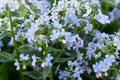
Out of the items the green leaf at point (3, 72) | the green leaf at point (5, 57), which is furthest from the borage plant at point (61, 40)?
the green leaf at point (3, 72)

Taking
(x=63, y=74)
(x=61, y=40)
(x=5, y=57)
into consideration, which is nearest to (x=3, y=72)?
(x=5, y=57)

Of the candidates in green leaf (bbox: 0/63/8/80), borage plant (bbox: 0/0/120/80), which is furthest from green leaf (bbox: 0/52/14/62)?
green leaf (bbox: 0/63/8/80)

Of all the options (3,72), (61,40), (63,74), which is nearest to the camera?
(61,40)

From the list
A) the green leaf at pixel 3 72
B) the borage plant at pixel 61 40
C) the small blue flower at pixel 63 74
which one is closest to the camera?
the borage plant at pixel 61 40

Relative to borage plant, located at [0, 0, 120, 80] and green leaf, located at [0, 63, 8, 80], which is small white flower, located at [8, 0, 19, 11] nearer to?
borage plant, located at [0, 0, 120, 80]

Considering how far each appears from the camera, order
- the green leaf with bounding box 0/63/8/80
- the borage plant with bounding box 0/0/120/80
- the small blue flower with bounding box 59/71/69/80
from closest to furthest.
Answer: the borage plant with bounding box 0/0/120/80
the small blue flower with bounding box 59/71/69/80
the green leaf with bounding box 0/63/8/80

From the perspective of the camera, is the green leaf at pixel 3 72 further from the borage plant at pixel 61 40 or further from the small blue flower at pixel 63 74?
the small blue flower at pixel 63 74

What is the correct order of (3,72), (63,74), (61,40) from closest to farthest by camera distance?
(61,40) < (63,74) < (3,72)

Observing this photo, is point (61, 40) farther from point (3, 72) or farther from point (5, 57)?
point (3, 72)

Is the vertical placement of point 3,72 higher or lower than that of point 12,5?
lower
